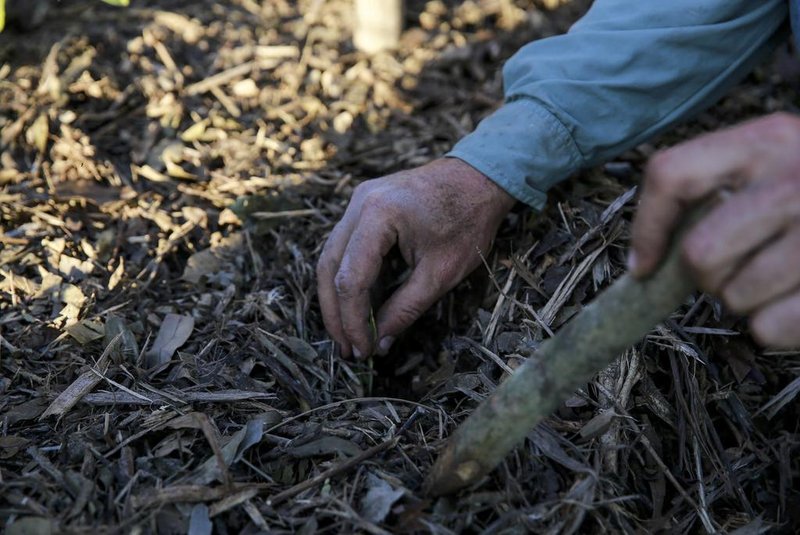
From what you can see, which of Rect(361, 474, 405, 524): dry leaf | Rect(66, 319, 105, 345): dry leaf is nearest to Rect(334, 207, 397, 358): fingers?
Rect(361, 474, 405, 524): dry leaf

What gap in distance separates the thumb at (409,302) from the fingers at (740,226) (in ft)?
3.33

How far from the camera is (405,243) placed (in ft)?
6.18

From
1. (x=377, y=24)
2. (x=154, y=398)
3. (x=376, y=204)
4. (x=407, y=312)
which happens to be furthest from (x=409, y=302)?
(x=377, y=24)

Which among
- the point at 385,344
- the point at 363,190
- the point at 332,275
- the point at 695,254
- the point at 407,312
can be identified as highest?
the point at 695,254

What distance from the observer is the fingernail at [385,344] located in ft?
6.43

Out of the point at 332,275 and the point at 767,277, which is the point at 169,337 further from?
the point at 767,277

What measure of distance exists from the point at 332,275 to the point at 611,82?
0.94 metres

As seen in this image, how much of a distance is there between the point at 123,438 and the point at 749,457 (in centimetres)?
142

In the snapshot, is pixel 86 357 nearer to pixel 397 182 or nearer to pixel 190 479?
pixel 190 479

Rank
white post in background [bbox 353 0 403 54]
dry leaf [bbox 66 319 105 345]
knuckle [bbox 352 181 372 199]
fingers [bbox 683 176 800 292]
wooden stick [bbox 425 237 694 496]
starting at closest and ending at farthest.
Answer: fingers [bbox 683 176 800 292] → wooden stick [bbox 425 237 694 496] → dry leaf [bbox 66 319 105 345] → knuckle [bbox 352 181 372 199] → white post in background [bbox 353 0 403 54]

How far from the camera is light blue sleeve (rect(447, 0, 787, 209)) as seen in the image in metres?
1.96

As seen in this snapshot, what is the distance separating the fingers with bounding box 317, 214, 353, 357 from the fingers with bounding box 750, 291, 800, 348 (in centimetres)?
113

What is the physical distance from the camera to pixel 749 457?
163 cm

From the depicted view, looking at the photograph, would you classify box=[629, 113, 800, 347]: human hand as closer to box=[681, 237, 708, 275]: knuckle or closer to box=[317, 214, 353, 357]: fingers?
box=[681, 237, 708, 275]: knuckle
